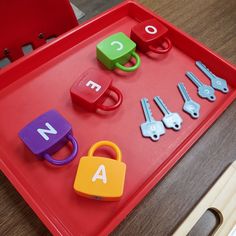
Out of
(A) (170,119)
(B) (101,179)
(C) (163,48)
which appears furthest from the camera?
(C) (163,48)

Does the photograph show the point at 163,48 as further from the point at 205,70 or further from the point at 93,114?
the point at 93,114

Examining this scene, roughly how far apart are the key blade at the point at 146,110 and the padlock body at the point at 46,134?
0.16 m

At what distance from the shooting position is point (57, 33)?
628 mm

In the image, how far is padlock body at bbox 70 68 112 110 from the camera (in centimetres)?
48

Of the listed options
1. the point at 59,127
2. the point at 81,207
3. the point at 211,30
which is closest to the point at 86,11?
the point at 211,30

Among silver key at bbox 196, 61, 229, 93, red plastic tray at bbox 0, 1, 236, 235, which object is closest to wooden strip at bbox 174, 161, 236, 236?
red plastic tray at bbox 0, 1, 236, 235

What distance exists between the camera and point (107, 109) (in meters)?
0.50

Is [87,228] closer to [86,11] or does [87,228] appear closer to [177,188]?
[177,188]

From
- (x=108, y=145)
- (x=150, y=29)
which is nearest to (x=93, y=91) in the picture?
(x=108, y=145)

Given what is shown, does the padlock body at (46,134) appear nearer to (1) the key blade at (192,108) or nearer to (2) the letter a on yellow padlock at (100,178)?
(2) the letter a on yellow padlock at (100,178)

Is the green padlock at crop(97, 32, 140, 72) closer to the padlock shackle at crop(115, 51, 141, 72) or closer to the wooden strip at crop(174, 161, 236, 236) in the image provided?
the padlock shackle at crop(115, 51, 141, 72)

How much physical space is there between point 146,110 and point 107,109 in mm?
78

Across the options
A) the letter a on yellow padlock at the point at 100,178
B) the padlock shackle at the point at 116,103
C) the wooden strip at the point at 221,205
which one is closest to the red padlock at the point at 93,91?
the padlock shackle at the point at 116,103

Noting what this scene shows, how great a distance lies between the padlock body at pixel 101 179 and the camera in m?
0.39
